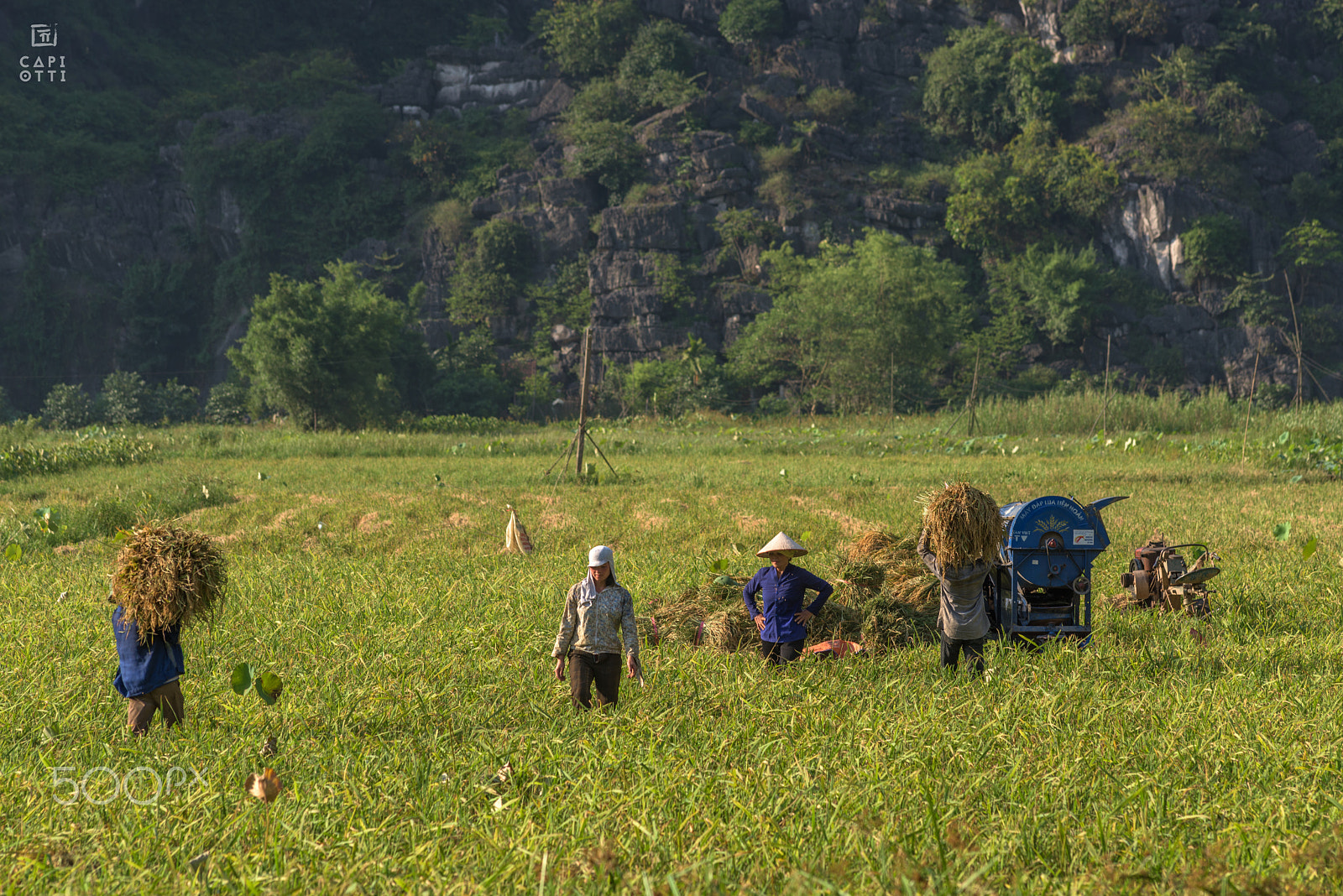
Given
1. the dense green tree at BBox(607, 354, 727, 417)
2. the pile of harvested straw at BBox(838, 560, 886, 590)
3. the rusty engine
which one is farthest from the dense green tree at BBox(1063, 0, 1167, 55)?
the pile of harvested straw at BBox(838, 560, 886, 590)

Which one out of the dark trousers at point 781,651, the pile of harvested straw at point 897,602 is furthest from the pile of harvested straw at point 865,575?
the dark trousers at point 781,651

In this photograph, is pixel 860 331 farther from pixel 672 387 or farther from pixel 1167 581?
Answer: pixel 1167 581

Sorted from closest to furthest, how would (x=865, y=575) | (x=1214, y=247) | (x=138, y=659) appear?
(x=138, y=659), (x=865, y=575), (x=1214, y=247)

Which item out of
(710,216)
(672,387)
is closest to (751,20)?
(710,216)

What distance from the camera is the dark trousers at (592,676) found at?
17.6 feet

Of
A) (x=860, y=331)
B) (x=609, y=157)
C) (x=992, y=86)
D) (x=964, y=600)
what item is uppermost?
(x=992, y=86)

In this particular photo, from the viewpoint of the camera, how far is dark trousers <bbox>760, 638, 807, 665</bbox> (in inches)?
249

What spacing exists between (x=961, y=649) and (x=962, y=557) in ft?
2.46

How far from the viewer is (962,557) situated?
5.99 metres

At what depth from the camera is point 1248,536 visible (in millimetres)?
11180

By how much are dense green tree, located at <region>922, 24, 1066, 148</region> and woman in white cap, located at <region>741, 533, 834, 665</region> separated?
216 ft

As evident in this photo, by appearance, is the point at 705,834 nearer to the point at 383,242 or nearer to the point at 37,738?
the point at 37,738

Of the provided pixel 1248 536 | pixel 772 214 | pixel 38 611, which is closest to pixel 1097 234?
pixel 772 214

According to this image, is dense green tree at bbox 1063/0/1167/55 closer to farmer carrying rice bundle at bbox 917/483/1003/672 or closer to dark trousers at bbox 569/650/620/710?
farmer carrying rice bundle at bbox 917/483/1003/672
